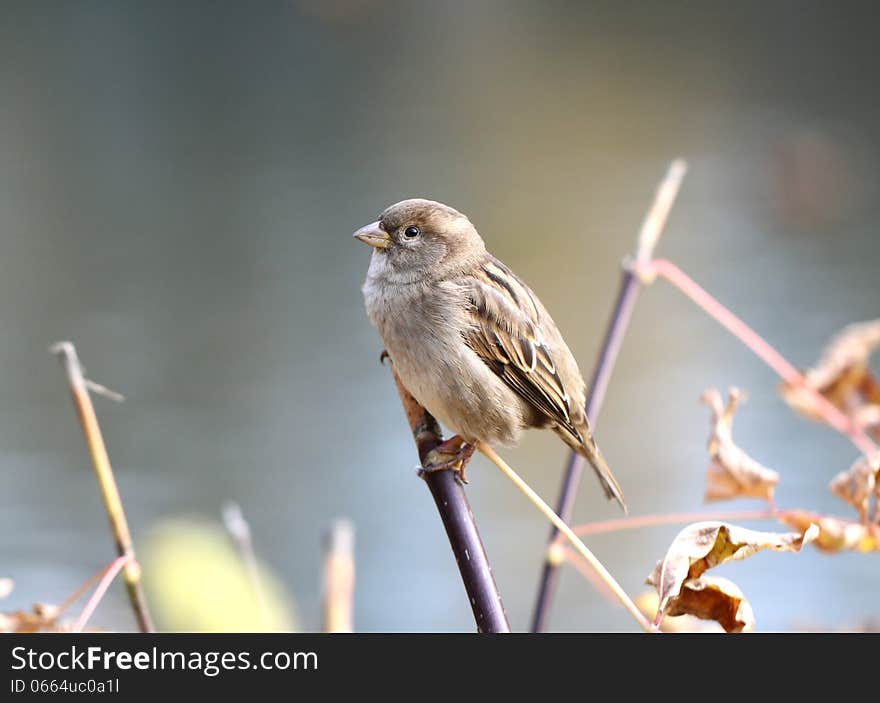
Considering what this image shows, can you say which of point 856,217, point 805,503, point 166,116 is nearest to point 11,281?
point 166,116

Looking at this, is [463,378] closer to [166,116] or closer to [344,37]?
[166,116]

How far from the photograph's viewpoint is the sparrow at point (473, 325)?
2734 millimetres

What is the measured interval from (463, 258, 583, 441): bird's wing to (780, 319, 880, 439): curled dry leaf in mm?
499

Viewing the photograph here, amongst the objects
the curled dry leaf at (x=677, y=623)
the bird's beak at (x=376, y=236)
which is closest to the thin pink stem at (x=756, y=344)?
the curled dry leaf at (x=677, y=623)

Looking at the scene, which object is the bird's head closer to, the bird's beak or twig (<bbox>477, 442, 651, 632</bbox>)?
the bird's beak

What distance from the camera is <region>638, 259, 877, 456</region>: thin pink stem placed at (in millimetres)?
2072

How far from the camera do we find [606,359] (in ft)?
6.52

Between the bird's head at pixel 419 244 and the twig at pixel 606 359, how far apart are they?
29.5 inches

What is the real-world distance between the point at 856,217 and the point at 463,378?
9.77m

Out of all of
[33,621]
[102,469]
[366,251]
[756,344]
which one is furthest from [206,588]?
[366,251]

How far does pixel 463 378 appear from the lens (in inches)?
107

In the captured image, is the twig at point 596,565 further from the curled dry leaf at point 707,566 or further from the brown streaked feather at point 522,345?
the brown streaked feather at point 522,345

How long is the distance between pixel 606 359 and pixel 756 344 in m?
0.35

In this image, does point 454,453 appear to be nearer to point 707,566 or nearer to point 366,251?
point 707,566
